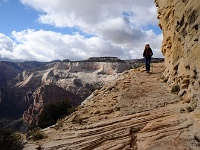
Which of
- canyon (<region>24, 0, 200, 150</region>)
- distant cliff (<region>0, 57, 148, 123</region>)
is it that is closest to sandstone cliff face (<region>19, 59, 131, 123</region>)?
distant cliff (<region>0, 57, 148, 123</region>)

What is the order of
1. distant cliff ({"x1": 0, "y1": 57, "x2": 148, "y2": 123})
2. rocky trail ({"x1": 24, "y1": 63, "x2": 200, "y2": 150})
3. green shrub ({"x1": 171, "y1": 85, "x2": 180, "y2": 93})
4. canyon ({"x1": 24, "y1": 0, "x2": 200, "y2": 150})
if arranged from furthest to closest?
distant cliff ({"x1": 0, "y1": 57, "x2": 148, "y2": 123})
green shrub ({"x1": 171, "y1": 85, "x2": 180, "y2": 93})
canyon ({"x1": 24, "y1": 0, "x2": 200, "y2": 150})
rocky trail ({"x1": 24, "y1": 63, "x2": 200, "y2": 150})

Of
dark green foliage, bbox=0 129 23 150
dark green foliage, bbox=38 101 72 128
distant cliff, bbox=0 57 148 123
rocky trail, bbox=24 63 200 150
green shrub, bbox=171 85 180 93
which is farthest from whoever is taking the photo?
distant cliff, bbox=0 57 148 123

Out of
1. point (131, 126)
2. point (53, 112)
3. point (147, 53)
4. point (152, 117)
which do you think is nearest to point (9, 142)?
point (131, 126)

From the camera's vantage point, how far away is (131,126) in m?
13.1

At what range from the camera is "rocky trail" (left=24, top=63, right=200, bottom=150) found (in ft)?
38.2

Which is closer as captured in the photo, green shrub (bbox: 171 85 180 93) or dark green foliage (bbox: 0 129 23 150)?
dark green foliage (bbox: 0 129 23 150)

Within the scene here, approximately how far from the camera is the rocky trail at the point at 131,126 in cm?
Answer: 1163

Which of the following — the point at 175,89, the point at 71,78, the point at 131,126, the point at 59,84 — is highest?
the point at 71,78

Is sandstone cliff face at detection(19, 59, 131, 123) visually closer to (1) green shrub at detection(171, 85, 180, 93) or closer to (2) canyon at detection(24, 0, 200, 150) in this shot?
(2) canyon at detection(24, 0, 200, 150)

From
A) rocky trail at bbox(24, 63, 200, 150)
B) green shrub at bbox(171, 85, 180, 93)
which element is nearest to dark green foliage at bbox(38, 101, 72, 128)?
rocky trail at bbox(24, 63, 200, 150)

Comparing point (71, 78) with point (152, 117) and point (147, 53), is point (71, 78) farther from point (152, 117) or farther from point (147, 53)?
point (152, 117)

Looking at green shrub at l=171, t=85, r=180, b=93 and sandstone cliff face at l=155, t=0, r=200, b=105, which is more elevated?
sandstone cliff face at l=155, t=0, r=200, b=105

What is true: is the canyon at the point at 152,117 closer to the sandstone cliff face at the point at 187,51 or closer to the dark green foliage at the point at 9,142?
the sandstone cliff face at the point at 187,51

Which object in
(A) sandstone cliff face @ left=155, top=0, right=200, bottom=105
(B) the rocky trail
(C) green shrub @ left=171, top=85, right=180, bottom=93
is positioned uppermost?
(A) sandstone cliff face @ left=155, top=0, right=200, bottom=105
